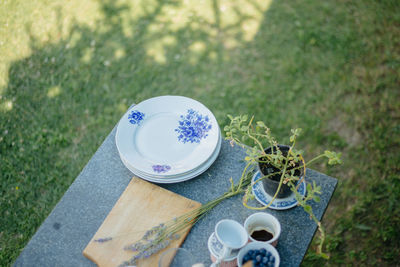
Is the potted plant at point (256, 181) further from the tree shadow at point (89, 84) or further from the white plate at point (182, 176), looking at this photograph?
the tree shadow at point (89, 84)

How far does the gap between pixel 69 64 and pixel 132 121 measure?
1.99 metres

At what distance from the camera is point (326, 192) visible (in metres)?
1.45

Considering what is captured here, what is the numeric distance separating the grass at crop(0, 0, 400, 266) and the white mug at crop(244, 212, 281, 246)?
1.13m

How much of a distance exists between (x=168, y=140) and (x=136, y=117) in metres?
0.19

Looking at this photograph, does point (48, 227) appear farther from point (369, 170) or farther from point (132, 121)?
point (369, 170)

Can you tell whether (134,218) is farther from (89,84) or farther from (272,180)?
(89,84)

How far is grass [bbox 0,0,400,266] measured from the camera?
2529 mm

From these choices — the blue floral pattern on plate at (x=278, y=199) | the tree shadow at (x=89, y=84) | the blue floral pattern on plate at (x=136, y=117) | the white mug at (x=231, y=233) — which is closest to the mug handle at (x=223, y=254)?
the white mug at (x=231, y=233)

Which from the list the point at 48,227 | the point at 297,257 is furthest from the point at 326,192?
the point at 48,227

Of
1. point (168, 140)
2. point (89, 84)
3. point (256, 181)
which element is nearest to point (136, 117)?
point (168, 140)

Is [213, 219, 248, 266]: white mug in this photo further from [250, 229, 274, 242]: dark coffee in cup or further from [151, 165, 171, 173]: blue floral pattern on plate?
[151, 165, 171, 173]: blue floral pattern on plate

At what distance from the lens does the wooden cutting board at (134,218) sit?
132 cm

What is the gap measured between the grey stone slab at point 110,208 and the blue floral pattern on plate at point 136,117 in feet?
0.51

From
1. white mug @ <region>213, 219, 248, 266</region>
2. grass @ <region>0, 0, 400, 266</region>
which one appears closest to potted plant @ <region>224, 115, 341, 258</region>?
white mug @ <region>213, 219, 248, 266</region>
